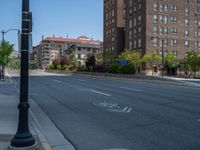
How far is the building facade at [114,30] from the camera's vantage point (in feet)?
322

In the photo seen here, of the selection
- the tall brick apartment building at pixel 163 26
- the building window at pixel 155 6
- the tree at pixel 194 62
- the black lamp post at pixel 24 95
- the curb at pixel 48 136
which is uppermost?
the building window at pixel 155 6

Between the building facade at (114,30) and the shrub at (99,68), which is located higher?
the building facade at (114,30)

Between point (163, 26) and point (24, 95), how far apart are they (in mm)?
82183

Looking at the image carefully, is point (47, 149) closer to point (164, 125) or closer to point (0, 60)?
point (164, 125)

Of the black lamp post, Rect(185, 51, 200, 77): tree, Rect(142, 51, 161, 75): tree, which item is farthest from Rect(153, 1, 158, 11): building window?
the black lamp post

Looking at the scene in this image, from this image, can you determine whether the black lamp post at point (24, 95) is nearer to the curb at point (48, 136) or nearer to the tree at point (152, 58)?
the curb at point (48, 136)

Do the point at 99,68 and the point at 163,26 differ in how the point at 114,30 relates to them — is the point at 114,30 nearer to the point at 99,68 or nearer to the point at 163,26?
the point at 163,26

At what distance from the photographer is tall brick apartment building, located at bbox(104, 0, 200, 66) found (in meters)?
81.7

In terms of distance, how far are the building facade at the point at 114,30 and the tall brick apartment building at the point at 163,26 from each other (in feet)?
19.9

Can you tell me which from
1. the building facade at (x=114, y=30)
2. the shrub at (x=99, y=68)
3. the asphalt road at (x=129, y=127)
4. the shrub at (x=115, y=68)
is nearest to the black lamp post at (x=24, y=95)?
the asphalt road at (x=129, y=127)

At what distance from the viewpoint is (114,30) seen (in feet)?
328

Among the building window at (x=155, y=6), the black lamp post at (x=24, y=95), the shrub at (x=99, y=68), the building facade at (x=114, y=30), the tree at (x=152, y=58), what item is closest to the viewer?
the black lamp post at (x=24, y=95)

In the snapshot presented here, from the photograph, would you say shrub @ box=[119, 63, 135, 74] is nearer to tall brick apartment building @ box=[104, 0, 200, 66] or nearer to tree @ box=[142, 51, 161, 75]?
tree @ box=[142, 51, 161, 75]

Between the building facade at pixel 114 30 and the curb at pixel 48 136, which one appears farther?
the building facade at pixel 114 30
